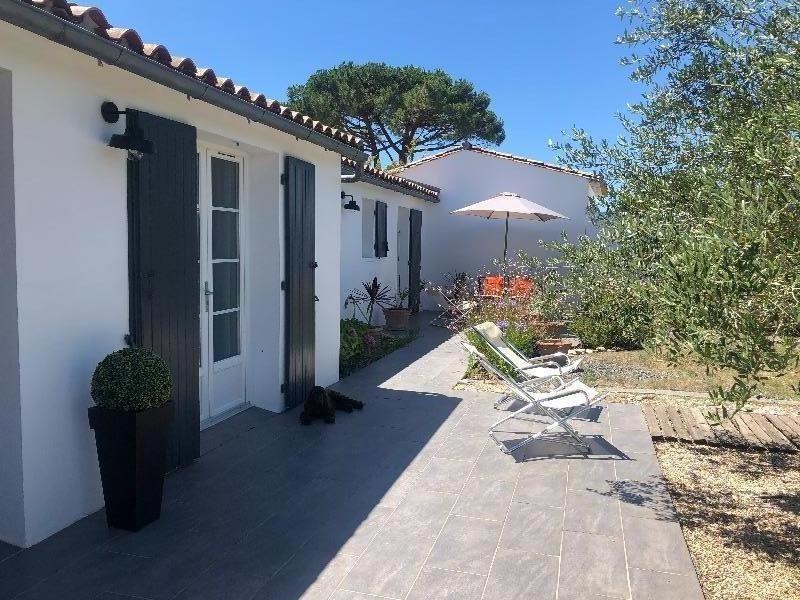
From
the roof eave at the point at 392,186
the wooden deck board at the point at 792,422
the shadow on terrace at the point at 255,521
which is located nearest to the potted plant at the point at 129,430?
the shadow on terrace at the point at 255,521

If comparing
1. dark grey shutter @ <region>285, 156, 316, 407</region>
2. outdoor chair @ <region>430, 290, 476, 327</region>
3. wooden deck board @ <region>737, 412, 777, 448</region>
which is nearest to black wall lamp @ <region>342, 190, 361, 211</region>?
outdoor chair @ <region>430, 290, 476, 327</region>

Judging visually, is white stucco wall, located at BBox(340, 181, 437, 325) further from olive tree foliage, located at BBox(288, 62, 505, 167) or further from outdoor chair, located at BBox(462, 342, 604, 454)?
olive tree foliage, located at BBox(288, 62, 505, 167)

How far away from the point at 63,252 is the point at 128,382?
0.89 metres

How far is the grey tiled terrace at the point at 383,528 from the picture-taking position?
346 centimetres

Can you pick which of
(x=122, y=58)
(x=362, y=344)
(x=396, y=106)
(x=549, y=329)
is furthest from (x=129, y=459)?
(x=396, y=106)

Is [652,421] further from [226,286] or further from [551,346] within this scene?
[226,286]

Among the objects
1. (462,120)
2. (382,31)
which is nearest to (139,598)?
(382,31)

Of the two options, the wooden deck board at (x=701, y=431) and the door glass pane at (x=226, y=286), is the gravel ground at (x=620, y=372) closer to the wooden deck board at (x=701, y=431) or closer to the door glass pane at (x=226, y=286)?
the wooden deck board at (x=701, y=431)

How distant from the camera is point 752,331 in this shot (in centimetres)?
237

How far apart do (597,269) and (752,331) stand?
1855 millimetres

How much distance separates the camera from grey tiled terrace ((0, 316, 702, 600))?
11.4 ft

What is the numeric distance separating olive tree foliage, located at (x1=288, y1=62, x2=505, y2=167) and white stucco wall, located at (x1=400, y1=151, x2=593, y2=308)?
8.72 m

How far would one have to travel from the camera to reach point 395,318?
491 inches

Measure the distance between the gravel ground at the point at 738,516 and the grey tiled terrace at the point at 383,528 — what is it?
0.16m
